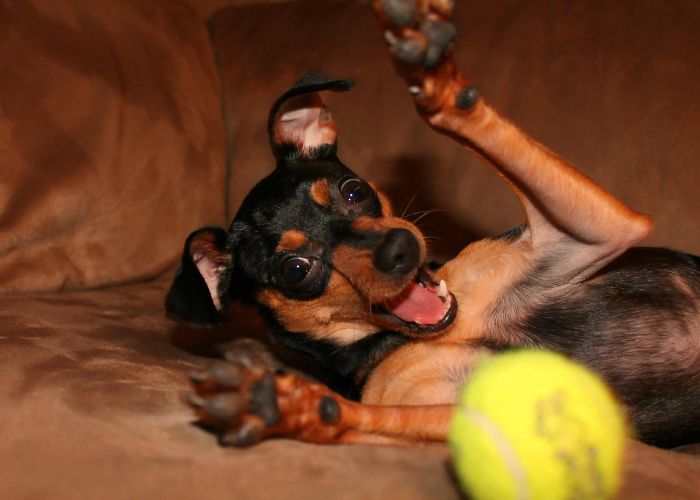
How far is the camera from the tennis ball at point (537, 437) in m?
1.32

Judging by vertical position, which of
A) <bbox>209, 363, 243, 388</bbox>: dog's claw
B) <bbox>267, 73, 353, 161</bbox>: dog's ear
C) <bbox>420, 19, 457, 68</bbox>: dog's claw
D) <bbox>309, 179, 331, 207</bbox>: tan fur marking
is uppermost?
<bbox>420, 19, 457, 68</bbox>: dog's claw

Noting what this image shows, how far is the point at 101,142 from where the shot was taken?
11.1 feet

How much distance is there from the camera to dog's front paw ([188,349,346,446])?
1580mm

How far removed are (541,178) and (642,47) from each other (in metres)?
1.45

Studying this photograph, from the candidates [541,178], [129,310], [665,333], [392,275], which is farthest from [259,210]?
[665,333]

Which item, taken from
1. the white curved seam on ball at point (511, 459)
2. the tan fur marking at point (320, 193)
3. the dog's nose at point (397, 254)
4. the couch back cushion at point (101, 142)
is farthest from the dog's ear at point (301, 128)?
the white curved seam on ball at point (511, 459)

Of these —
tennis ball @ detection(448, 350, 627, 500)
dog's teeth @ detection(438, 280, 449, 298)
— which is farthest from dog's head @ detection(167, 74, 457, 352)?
tennis ball @ detection(448, 350, 627, 500)

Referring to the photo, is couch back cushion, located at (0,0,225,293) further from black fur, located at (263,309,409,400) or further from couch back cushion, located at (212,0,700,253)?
black fur, located at (263,309,409,400)

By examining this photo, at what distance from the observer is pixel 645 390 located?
7.34 ft

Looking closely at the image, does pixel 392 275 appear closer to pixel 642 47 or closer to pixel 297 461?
pixel 297 461

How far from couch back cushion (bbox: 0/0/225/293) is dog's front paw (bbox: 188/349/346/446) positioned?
5.68 feet

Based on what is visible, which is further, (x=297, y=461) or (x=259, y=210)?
(x=259, y=210)

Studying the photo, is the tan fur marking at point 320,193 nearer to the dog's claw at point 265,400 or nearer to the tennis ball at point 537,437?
the dog's claw at point 265,400

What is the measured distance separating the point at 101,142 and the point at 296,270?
1.38 m
